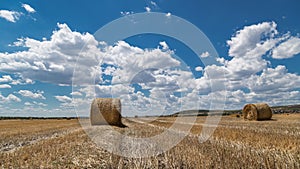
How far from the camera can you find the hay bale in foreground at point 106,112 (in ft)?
62.1

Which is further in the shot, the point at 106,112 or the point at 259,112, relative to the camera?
the point at 259,112

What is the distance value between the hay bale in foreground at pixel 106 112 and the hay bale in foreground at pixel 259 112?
541 inches

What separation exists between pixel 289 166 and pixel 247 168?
0.70 metres

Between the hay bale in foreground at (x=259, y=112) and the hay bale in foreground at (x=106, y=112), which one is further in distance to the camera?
the hay bale in foreground at (x=259, y=112)

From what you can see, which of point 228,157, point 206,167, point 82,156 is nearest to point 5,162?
point 82,156

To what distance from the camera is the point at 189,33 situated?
12539 millimetres

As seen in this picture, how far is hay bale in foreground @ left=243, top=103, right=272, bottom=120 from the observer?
24.6m

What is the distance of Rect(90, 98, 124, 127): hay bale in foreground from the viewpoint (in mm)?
18938

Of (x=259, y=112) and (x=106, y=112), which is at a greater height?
(x=106, y=112)

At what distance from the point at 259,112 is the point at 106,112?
589 inches

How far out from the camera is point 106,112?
1923 centimetres

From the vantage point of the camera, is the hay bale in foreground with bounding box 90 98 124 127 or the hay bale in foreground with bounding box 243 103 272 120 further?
the hay bale in foreground with bounding box 243 103 272 120

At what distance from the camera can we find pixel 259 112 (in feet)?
80.8

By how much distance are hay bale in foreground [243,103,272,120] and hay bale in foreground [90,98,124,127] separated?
45.1 feet
